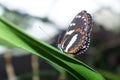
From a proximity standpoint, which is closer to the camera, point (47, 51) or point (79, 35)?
point (47, 51)

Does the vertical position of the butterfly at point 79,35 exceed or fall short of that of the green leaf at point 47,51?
it falls short

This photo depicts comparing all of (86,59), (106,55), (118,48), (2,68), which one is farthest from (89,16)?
(2,68)

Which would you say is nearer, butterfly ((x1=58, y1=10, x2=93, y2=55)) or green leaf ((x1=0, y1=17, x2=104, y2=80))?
green leaf ((x1=0, y1=17, x2=104, y2=80))

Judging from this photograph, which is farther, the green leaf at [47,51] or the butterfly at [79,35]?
the butterfly at [79,35]

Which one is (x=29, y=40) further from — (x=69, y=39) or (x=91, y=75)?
(x=69, y=39)

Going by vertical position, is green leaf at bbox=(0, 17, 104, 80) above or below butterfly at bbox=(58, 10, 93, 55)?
above
